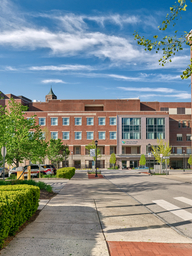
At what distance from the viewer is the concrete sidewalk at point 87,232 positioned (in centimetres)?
564

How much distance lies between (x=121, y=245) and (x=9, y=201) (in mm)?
3046

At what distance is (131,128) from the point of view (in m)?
65.2

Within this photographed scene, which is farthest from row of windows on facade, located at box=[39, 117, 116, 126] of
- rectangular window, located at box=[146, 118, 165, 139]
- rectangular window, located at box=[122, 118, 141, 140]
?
rectangular window, located at box=[146, 118, 165, 139]

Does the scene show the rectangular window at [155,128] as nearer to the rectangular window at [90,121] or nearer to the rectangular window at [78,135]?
the rectangular window at [90,121]

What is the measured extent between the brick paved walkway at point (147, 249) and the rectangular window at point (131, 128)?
194 ft

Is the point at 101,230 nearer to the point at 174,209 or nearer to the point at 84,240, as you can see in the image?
the point at 84,240

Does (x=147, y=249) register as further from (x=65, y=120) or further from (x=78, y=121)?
(x=65, y=120)

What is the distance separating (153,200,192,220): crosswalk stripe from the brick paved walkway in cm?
353

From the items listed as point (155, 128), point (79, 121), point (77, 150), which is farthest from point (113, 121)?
point (77, 150)

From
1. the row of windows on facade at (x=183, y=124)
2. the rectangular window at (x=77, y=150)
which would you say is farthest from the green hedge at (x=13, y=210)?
the row of windows on facade at (x=183, y=124)

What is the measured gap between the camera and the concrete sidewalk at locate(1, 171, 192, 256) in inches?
222

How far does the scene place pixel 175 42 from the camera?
8.70 metres

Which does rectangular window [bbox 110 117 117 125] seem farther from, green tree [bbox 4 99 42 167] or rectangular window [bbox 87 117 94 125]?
green tree [bbox 4 99 42 167]

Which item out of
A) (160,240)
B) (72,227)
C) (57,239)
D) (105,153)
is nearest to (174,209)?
(160,240)
